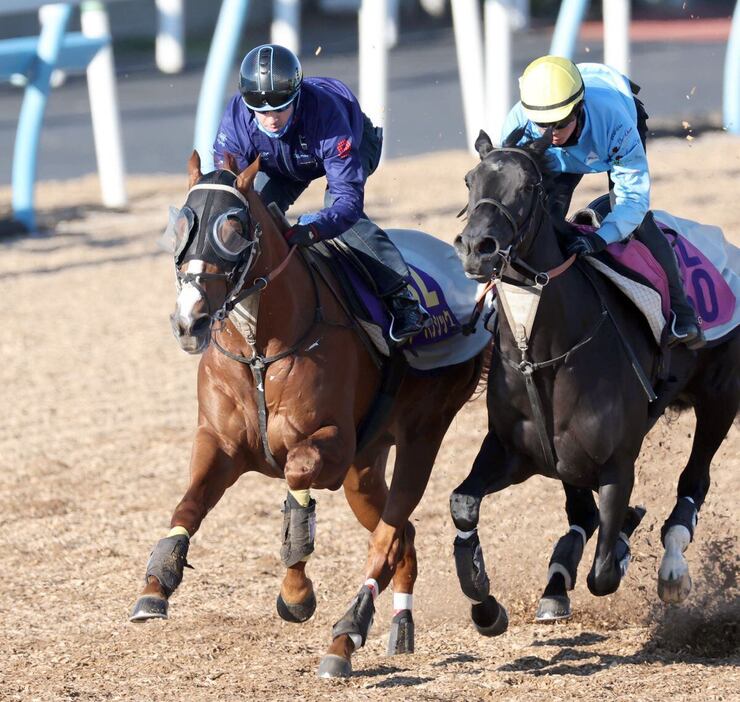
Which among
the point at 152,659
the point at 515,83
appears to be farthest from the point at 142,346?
the point at 515,83

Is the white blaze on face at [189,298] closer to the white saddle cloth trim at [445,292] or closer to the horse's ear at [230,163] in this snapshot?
the horse's ear at [230,163]

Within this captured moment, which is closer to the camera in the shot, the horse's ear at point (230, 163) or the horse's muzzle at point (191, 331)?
the horse's muzzle at point (191, 331)

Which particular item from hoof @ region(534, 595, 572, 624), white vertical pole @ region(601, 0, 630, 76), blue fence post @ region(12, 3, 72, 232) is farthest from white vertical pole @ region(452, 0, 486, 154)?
hoof @ region(534, 595, 572, 624)

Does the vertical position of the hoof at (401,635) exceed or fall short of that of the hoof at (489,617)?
it falls short

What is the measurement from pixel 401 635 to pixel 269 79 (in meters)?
2.23

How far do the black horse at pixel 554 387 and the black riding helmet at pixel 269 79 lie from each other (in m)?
0.74

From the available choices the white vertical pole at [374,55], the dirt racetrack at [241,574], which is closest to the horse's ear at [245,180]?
the dirt racetrack at [241,574]

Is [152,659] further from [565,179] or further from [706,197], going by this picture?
[706,197]

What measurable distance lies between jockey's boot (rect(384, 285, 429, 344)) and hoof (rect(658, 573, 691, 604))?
1.38 meters

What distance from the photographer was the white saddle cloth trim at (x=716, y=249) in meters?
6.31

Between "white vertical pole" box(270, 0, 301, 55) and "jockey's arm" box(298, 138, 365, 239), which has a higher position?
"jockey's arm" box(298, 138, 365, 239)

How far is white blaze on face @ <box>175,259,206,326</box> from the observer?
4637mm

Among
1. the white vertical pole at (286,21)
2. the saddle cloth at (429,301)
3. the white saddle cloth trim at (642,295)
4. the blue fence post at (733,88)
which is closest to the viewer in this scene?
the white saddle cloth trim at (642,295)

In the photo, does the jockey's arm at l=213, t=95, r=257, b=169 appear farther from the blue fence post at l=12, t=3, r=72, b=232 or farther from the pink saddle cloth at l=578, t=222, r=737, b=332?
the blue fence post at l=12, t=3, r=72, b=232
